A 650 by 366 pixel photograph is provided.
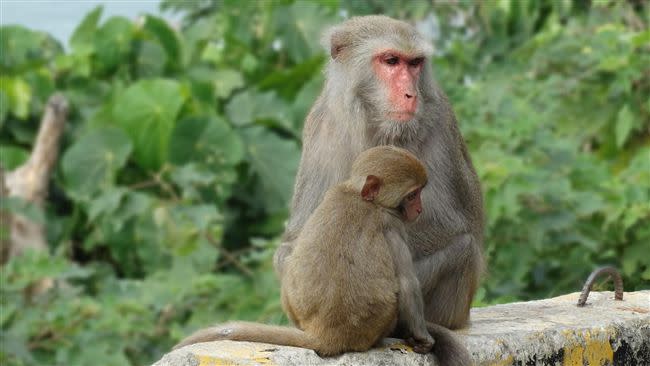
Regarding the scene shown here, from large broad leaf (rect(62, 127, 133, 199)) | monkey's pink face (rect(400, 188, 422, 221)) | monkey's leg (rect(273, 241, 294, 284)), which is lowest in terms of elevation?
large broad leaf (rect(62, 127, 133, 199))

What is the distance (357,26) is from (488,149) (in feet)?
11.5

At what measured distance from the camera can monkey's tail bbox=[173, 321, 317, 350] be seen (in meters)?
4.23

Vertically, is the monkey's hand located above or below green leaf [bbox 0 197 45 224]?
above

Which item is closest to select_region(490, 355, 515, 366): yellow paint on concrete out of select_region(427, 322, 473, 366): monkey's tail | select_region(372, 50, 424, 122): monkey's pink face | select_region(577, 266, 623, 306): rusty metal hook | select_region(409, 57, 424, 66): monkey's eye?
select_region(427, 322, 473, 366): monkey's tail

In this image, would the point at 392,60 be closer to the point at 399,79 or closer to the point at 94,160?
the point at 399,79

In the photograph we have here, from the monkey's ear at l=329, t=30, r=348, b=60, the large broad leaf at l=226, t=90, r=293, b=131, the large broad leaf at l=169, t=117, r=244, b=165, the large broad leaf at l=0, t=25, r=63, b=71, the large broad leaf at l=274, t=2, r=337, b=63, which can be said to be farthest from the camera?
the large broad leaf at l=0, t=25, r=63, b=71

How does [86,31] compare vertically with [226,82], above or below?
above

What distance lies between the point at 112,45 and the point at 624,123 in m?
6.12

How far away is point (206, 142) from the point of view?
1110 cm

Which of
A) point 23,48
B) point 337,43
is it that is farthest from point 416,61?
point 23,48

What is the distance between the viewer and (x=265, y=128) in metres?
11.6

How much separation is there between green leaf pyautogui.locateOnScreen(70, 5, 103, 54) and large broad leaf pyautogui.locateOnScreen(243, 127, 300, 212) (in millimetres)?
2907

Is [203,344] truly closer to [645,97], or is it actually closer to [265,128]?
[645,97]

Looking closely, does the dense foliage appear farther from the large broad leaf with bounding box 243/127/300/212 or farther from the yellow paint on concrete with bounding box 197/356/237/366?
the yellow paint on concrete with bounding box 197/356/237/366
